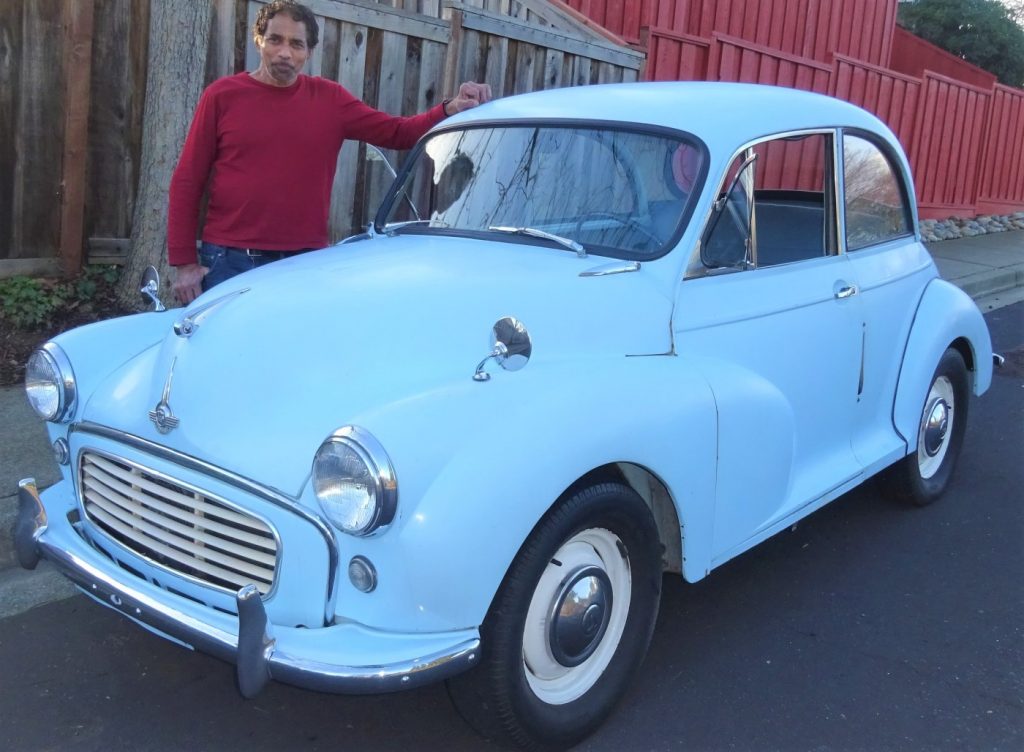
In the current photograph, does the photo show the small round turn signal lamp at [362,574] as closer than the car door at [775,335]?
Yes

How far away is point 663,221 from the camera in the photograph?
3.31 metres

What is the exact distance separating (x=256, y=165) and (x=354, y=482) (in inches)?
88.4

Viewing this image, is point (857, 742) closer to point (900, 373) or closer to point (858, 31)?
point (900, 373)

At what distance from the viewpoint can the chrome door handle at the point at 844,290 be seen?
3.80 meters

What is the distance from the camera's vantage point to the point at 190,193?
411cm

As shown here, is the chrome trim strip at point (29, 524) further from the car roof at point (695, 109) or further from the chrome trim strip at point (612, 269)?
the car roof at point (695, 109)

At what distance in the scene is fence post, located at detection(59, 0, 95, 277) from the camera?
563 cm

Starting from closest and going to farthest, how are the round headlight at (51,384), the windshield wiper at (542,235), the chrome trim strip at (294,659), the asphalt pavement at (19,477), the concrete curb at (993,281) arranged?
the chrome trim strip at (294,659)
the round headlight at (51,384)
the windshield wiper at (542,235)
the asphalt pavement at (19,477)
the concrete curb at (993,281)

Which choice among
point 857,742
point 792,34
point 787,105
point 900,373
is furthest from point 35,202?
point 792,34

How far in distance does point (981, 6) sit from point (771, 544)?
20.5 meters

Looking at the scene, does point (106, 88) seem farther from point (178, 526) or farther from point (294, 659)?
point (294, 659)

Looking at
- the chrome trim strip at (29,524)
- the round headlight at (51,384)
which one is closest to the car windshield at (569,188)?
the round headlight at (51,384)

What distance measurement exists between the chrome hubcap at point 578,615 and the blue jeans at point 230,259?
2.19 meters

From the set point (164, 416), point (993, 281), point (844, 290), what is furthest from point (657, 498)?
point (993, 281)
